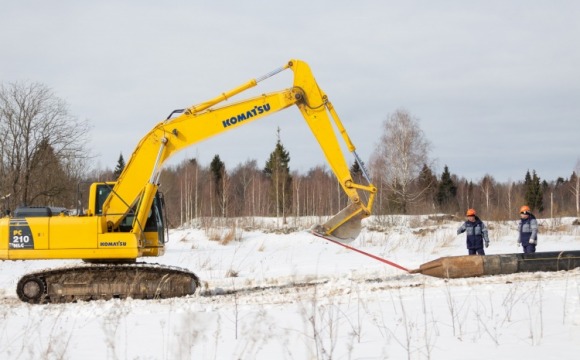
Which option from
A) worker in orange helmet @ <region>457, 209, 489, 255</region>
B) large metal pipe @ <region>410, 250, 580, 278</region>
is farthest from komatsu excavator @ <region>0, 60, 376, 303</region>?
worker in orange helmet @ <region>457, 209, 489, 255</region>

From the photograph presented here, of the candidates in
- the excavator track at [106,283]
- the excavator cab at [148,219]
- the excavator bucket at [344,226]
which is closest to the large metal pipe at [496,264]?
the excavator bucket at [344,226]

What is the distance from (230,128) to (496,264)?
6.02m

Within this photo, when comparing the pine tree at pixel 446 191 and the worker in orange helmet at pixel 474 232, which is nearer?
the worker in orange helmet at pixel 474 232

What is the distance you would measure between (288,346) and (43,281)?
22.8ft

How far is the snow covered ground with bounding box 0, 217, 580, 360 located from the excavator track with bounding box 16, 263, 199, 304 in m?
0.41

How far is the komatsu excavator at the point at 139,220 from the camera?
1130cm

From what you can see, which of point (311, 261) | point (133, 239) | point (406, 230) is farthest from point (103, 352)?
point (406, 230)

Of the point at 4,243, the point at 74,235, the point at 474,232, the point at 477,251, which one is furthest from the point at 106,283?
the point at 477,251

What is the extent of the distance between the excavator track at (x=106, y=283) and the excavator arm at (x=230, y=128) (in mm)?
845

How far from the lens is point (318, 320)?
7441 mm

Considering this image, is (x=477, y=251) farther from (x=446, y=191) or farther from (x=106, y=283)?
(x=446, y=191)

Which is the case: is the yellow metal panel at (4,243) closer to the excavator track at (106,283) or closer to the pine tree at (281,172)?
the excavator track at (106,283)

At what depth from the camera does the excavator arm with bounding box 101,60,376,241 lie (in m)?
11.9

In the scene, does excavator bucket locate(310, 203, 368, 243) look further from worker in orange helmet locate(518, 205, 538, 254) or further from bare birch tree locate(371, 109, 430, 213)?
bare birch tree locate(371, 109, 430, 213)
